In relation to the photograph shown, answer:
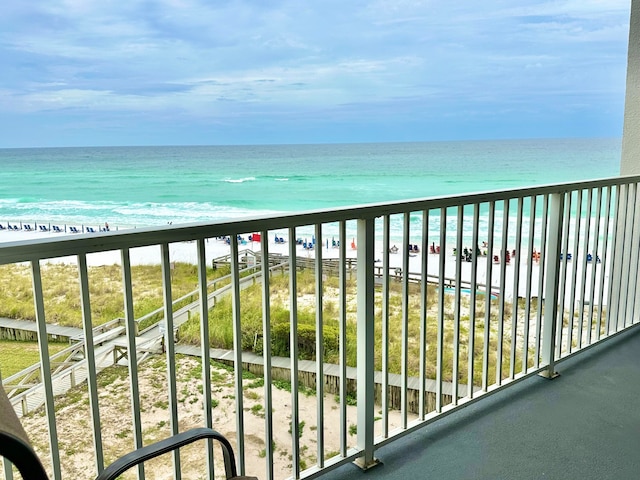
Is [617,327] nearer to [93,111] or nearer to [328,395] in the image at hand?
A: [328,395]

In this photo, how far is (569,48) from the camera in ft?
100

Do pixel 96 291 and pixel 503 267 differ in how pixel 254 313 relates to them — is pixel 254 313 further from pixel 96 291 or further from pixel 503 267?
pixel 503 267

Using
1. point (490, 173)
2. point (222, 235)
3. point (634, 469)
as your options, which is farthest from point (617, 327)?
point (490, 173)

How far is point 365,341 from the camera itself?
208 cm

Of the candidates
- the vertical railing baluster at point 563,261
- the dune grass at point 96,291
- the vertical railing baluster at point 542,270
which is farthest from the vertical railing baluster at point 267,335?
the dune grass at point 96,291

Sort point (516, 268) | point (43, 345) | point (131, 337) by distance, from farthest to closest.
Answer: point (516, 268), point (131, 337), point (43, 345)

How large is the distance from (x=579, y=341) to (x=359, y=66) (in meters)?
28.9

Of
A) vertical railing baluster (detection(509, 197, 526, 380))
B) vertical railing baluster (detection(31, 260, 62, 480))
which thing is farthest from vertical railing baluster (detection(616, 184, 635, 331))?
vertical railing baluster (detection(31, 260, 62, 480))

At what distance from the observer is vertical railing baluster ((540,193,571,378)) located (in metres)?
2.75

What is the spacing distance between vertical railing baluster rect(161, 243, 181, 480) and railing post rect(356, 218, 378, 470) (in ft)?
2.32

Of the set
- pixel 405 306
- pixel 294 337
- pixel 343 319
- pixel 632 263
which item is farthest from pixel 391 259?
pixel 294 337

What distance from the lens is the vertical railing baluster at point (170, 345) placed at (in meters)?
1.56

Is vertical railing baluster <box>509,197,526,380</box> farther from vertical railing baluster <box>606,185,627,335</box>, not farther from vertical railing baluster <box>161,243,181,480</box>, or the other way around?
vertical railing baluster <box>161,243,181,480</box>

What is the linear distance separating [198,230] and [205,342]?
36 centimetres
